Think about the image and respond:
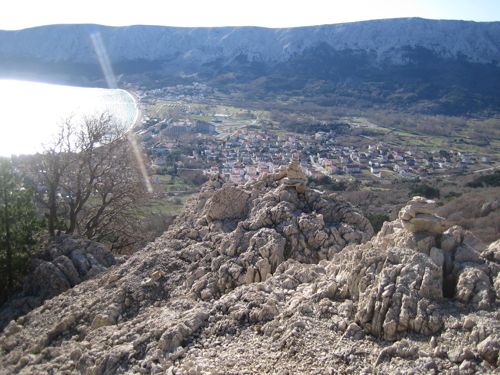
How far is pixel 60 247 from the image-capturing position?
16.3m

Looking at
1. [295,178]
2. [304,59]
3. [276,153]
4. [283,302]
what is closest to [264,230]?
[295,178]

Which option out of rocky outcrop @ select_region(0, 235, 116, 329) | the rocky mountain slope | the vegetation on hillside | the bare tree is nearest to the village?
the bare tree

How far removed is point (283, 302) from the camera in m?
9.41

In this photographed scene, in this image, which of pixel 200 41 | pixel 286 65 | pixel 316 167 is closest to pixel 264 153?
pixel 316 167

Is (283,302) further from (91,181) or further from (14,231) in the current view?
(91,181)

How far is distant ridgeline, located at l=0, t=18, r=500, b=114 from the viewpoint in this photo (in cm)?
13300

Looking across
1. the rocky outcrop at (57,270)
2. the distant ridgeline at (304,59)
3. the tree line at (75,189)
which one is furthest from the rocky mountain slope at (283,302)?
the distant ridgeline at (304,59)

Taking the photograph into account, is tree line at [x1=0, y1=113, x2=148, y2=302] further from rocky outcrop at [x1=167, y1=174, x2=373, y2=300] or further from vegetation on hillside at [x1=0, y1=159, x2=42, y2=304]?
rocky outcrop at [x1=167, y1=174, x2=373, y2=300]

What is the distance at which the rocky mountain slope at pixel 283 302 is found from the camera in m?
7.52

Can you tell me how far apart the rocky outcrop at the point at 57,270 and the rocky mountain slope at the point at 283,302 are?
160cm

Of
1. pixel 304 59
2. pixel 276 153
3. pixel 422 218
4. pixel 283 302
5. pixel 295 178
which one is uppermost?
pixel 304 59

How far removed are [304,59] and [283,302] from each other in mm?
150898

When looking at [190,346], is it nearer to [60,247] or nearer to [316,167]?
[60,247]

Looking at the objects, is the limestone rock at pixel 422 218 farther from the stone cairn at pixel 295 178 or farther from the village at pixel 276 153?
the village at pixel 276 153
